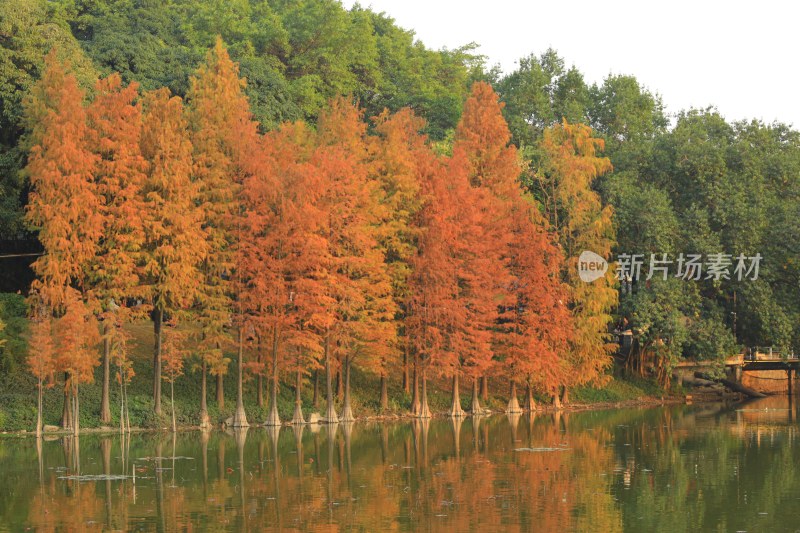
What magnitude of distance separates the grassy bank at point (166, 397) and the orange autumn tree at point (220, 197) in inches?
65.9

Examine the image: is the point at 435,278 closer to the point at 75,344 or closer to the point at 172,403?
the point at 172,403

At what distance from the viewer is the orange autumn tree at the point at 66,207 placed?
4544cm

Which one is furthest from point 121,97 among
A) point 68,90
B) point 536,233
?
point 536,233

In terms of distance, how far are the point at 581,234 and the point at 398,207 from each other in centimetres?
1241

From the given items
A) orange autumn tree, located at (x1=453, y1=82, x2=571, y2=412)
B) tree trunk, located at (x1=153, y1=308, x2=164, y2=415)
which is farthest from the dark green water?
orange autumn tree, located at (x1=453, y1=82, x2=571, y2=412)

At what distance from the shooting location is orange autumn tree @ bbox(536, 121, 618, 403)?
61781 mm

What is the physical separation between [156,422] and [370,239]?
12685 millimetres

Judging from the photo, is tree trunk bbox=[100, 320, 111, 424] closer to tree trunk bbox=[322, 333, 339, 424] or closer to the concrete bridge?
tree trunk bbox=[322, 333, 339, 424]

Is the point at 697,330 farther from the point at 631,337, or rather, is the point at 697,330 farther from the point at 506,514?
the point at 506,514

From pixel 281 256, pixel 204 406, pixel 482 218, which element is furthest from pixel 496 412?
pixel 204 406

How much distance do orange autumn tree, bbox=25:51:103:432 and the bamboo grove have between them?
0.29 feet

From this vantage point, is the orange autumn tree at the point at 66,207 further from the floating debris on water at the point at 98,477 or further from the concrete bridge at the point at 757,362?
the concrete bridge at the point at 757,362

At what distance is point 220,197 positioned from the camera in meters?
50.3

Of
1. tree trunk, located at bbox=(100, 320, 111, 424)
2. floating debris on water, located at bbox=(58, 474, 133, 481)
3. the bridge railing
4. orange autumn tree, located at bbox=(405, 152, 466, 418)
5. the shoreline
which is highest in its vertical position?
orange autumn tree, located at bbox=(405, 152, 466, 418)
